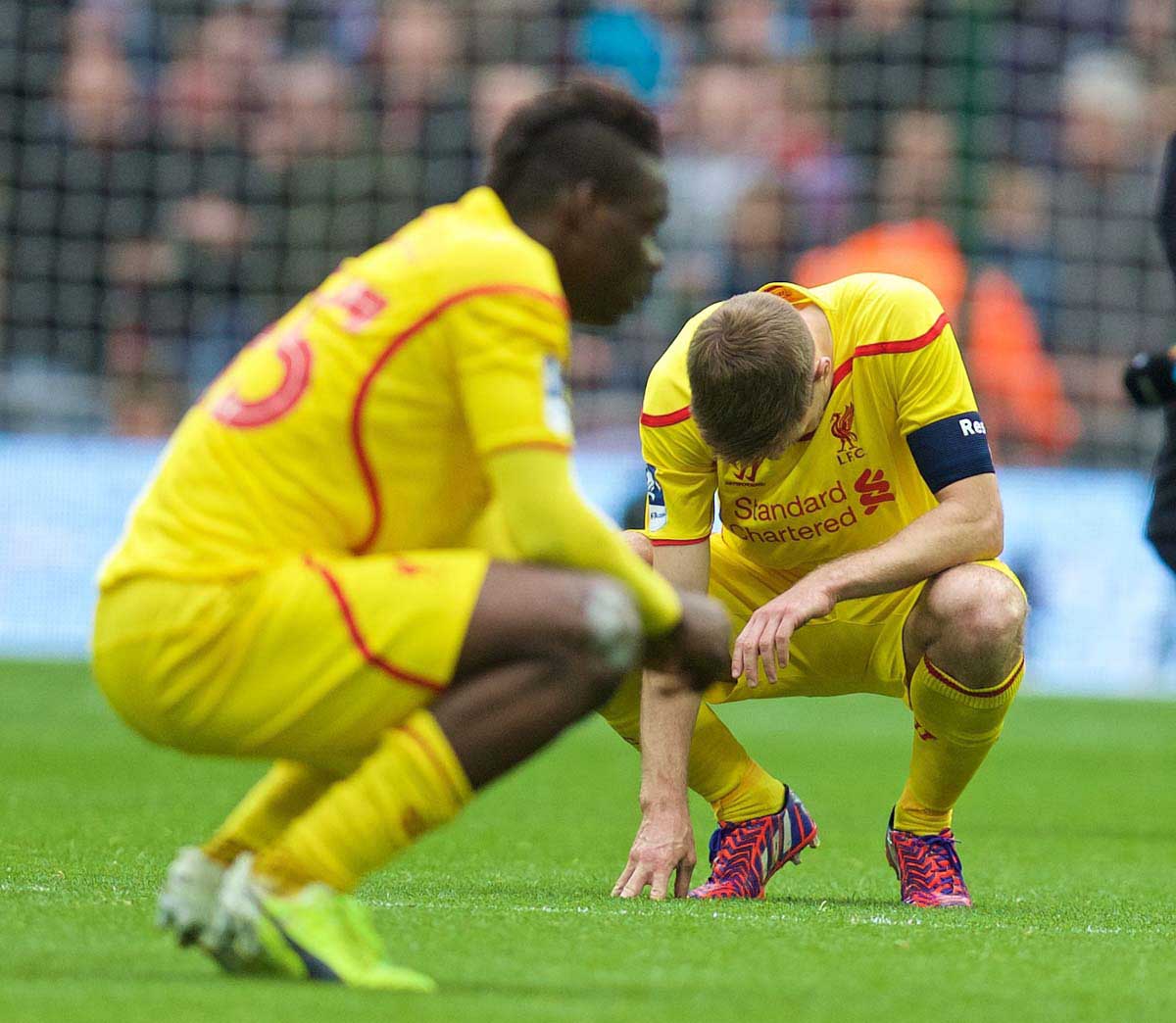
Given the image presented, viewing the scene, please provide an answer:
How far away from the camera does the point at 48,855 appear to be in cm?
455

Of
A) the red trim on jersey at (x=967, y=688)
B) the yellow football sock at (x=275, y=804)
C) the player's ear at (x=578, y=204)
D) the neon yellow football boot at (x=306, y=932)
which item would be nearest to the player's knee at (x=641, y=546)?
the red trim on jersey at (x=967, y=688)

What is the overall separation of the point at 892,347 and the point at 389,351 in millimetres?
1707

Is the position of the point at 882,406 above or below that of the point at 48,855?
above

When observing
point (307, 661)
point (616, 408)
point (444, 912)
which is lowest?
point (616, 408)

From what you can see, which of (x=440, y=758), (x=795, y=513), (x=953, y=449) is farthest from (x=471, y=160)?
(x=440, y=758)

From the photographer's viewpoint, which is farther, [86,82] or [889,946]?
[86,82]

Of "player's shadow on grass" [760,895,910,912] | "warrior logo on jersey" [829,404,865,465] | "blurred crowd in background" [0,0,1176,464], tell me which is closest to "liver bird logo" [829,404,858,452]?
"warrior logo on jersey" [829,404,865,465]

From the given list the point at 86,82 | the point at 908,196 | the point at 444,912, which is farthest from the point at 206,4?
the point at 444,912

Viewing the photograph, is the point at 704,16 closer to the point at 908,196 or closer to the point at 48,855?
the point at 908,196

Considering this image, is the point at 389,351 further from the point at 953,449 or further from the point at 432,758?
the point at 953,449

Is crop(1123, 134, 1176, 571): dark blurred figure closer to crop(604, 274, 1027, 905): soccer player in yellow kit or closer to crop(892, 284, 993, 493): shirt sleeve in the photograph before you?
crop(604, 274, 1027, 905): soccer player in yellow kit

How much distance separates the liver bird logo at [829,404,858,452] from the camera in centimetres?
446

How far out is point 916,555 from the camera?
4.26 m

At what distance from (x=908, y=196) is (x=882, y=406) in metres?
8.91
